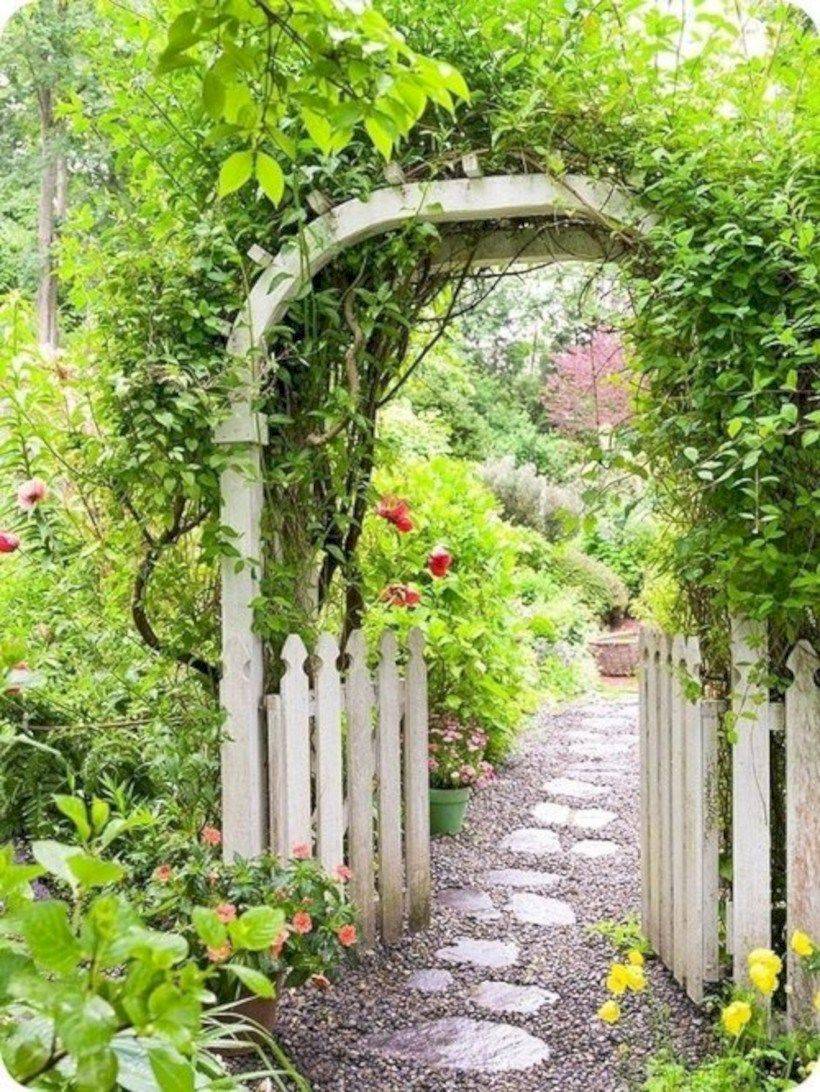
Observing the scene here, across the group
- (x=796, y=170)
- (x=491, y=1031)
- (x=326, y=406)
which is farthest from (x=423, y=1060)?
(x=796, y=170)

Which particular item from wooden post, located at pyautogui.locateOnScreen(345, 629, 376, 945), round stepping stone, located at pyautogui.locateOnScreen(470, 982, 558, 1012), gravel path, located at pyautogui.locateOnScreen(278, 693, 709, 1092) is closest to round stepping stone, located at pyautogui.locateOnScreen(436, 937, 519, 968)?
gravel path, located at pyautogui.locateOnScreen(278, 693, 709, 1092)

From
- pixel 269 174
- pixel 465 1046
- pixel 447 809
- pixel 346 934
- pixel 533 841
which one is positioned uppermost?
pixel 269 174

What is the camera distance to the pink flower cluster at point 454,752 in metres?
4.90

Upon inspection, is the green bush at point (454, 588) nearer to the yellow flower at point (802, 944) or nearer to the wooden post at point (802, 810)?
the wooden post at point (802, 810)

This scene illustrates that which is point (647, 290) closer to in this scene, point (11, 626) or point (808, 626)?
point (808, 626)

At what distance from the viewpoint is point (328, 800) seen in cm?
329

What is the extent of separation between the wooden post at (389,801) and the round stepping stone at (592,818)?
5.31 ft

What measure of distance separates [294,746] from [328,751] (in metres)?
0.17

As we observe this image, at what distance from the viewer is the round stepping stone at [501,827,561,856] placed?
4.70m

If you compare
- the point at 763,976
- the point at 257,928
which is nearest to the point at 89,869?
the point at 257,928

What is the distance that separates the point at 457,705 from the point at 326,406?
7.38 feet

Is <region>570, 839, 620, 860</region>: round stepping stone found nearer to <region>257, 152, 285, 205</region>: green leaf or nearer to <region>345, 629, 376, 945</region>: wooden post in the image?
<region>345, 629, 376, 945</region>: wooden post

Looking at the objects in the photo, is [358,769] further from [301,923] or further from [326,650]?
[301,923]

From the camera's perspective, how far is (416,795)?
149 inches
